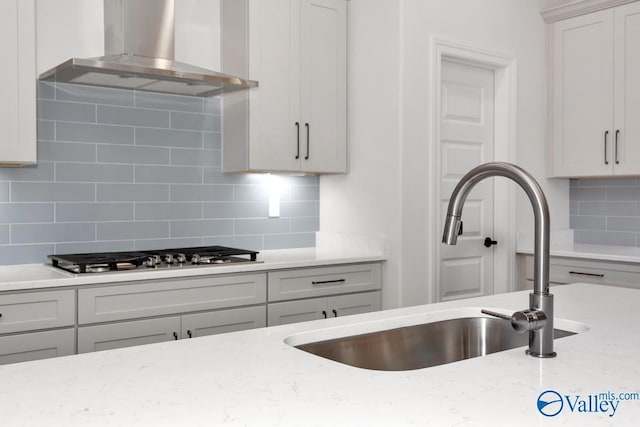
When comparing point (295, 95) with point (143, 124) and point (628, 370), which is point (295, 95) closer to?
point (143, 124)

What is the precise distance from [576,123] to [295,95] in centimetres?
203

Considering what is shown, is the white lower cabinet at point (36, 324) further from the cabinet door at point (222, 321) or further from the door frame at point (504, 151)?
the door frame at point (504, 151)

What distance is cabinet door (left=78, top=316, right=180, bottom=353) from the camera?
2.70 m

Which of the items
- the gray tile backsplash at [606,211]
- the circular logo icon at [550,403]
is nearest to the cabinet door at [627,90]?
the gray tile backsplash at [606,211]

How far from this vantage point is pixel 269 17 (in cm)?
362

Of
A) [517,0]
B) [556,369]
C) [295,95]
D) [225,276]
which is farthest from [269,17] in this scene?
[556,369]

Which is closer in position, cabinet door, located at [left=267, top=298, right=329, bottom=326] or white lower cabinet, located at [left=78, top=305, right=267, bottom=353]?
white lower cabinet, located at [left=78, top=305, right=267, bottom=353]

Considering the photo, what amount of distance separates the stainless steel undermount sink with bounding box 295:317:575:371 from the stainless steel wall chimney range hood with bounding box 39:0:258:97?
1893 mm

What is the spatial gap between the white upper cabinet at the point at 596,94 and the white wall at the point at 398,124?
571mm

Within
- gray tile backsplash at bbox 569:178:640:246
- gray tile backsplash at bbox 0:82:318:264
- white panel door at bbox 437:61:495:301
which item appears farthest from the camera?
gray tile backsplash at bbox 569:178:640:246

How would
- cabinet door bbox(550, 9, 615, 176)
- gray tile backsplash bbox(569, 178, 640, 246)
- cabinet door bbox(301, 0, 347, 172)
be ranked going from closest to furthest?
cabinet door bbox(301, 0, 347, 172) → cabinet door bbox(550, 9, 615, 176) → gray tile backsplash bbox(569, 178, 640, 246)

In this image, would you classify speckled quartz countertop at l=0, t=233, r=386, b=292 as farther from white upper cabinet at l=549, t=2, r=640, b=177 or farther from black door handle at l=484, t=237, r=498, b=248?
white upper cabinet at l=549, t=2, r=640, b=177

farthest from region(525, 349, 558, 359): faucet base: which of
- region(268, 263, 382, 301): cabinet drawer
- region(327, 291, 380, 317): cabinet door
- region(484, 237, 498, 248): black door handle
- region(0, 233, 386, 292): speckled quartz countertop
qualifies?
region(484, 237, 498, 248): black door handle

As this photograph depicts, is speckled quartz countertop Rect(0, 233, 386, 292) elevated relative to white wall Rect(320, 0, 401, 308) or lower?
lower
